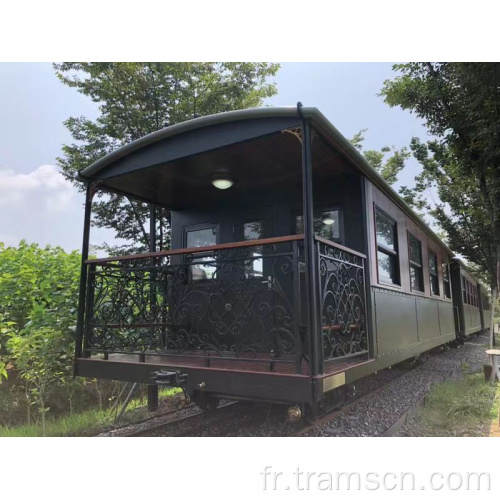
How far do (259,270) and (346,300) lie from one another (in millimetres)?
1830

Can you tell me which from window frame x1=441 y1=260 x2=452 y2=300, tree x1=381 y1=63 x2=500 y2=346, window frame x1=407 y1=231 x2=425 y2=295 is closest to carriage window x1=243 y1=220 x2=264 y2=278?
window frame x1=407 y1=231 x2=425 y2=295

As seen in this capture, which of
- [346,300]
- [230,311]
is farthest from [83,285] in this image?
[346,300]

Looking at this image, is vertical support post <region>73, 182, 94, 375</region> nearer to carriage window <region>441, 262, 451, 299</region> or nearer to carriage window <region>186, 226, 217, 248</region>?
carriage window <region>186, 226, 217, 248</region>

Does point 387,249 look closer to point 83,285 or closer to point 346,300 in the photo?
point 346,300

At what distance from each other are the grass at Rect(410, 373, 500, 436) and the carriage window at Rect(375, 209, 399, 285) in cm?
163

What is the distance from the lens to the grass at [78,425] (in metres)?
4.26

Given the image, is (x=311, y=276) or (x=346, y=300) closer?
(x=311, y=276)

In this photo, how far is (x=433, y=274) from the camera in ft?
26.7

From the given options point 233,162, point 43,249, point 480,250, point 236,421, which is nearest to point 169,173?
point 233,162

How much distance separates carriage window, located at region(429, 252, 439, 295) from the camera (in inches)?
Result: 310

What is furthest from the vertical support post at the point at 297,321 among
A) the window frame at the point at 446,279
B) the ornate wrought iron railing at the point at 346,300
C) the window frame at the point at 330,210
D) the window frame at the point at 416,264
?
the window frame at the point at 446,279

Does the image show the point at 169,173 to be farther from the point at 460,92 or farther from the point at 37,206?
the point at 460,92

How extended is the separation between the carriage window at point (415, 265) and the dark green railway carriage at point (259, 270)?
0.04 m

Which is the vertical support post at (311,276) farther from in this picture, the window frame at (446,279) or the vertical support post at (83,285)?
the window frame at (446,279)
